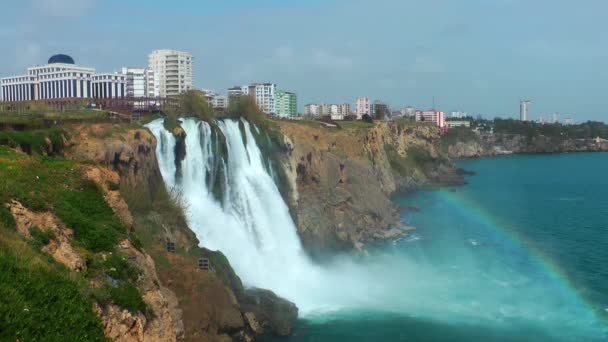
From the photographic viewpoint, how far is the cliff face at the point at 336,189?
4028 centimetres

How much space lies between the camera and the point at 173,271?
20.2m

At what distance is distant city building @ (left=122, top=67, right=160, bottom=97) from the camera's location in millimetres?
97125

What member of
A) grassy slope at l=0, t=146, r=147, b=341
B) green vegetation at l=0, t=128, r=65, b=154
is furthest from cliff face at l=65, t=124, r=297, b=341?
grassy slope at l=0, t=146, r=147, b=341

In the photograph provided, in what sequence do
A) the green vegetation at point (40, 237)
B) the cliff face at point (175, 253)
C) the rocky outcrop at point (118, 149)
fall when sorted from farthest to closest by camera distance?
the rocky outcrop at point (118, 149)
the cliff face at point (175, 253)
the green vegetation at point (40, 237)

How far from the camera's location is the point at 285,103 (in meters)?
147

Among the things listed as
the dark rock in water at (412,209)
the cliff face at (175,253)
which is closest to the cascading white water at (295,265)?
the cliff face at (175,253)

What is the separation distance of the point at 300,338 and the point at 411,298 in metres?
7.58

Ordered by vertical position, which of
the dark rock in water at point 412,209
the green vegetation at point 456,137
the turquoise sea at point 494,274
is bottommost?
the turquoise sea at point 494,274

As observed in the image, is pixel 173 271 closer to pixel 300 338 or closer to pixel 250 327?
pixel 250 327

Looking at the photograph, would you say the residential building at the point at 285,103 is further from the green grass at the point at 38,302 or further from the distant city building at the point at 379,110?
the green grass at the point at 38,302

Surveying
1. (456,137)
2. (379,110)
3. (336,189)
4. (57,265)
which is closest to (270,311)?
(57,265)

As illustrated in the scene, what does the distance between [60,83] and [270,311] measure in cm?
7777

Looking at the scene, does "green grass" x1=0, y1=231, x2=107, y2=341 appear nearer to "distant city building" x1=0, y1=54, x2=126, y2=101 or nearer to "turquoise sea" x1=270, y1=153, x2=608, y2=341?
"turquoise sea" x1=270, y1=153, x2=608, y2=341

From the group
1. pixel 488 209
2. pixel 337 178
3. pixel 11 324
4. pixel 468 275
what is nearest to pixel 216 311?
pixel 11 324
